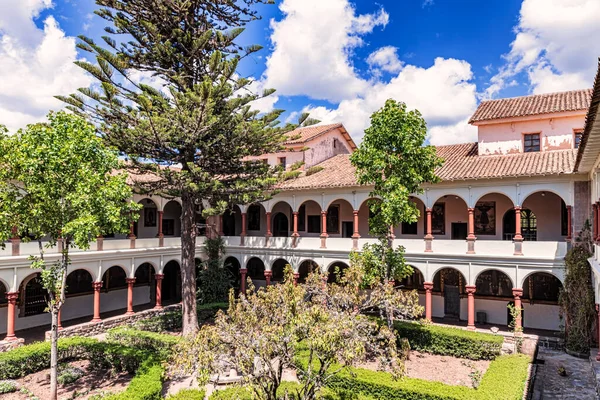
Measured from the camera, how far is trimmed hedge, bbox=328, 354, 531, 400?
10.2 metres

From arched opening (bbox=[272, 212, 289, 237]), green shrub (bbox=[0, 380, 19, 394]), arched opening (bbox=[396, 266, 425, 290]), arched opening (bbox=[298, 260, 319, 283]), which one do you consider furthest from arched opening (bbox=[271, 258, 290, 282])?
green shrub (bbox=[0, 380, 19, 394])

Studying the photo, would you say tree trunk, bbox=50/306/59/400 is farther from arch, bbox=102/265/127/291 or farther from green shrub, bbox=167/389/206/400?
arch, bbox=102/265/127/291

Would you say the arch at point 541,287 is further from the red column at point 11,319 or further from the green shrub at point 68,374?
the red column at point 11,319

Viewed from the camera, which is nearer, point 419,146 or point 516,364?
point 516,364

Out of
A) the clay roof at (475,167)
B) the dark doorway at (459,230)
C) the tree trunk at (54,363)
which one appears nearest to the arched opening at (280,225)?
the clay roof at (475,167)

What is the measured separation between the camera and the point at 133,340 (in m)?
15.8

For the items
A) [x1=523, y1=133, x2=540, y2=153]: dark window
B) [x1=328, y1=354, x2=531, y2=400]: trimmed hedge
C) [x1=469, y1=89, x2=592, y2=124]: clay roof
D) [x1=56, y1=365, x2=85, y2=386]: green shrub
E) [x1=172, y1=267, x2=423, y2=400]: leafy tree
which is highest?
[x1=469, y1=89, x2=592, y2=124]: clay roof

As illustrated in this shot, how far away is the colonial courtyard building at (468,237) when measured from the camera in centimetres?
1669

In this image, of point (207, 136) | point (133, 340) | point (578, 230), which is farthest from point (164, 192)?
point (578, 230)

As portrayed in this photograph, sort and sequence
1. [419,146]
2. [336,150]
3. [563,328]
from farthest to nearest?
[336,150] < [563,328] < [419,146]

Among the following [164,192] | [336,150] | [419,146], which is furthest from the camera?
[336,150]

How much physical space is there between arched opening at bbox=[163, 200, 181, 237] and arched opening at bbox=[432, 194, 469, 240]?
1648 centimetres

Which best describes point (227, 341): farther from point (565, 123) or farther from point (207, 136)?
point (565, 123)

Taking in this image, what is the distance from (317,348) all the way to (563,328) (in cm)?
1388
